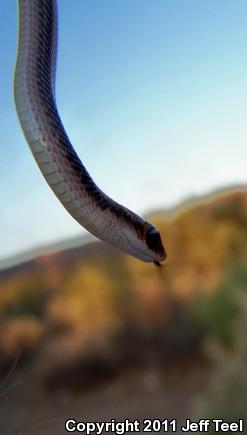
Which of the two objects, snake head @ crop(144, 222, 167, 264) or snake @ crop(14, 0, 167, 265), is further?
snake head @ crop(144, 222, 167, 264)

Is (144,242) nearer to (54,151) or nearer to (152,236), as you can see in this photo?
(152,236)

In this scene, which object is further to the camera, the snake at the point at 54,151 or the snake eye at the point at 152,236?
the snake eye at the point at 152,236

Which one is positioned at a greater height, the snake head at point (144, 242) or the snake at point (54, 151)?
the snake at point (54, 151)

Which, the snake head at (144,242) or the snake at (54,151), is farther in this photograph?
the snake head at (144,242)

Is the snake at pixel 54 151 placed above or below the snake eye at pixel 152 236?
above

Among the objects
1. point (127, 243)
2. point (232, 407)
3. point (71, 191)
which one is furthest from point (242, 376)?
point (71, 191)

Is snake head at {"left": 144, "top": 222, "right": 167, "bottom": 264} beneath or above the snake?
beneath

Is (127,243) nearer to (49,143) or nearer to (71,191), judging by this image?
(71,191)
